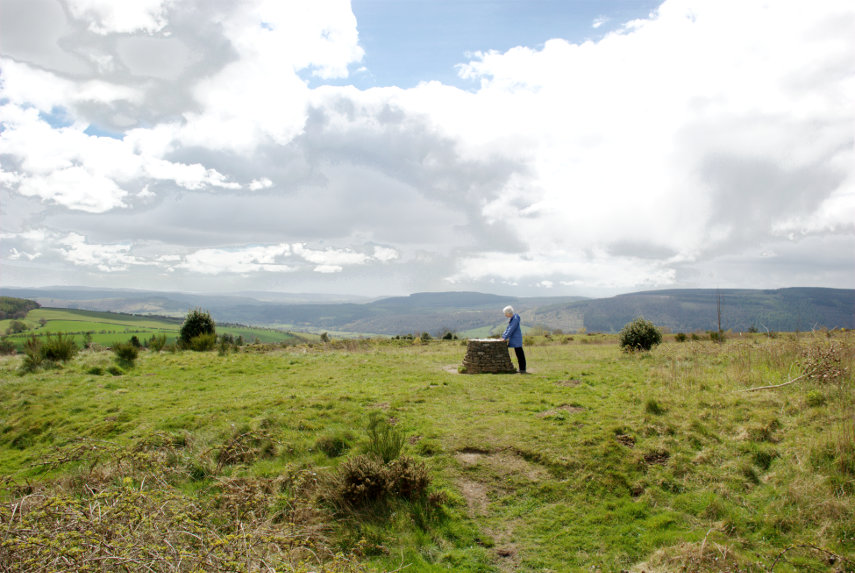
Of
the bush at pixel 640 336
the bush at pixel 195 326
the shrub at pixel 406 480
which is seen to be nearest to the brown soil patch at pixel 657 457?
the shrub at pixel 406 480

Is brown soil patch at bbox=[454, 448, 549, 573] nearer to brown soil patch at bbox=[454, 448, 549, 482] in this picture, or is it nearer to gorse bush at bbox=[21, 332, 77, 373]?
brown soil patch at bbox=[454, 448, 549, 482]

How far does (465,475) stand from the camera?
734 centimetres

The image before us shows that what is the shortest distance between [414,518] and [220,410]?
6.91m

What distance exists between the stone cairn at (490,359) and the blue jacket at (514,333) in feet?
0.98

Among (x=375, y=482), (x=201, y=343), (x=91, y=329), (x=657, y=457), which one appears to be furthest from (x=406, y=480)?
(x=91, y=329)

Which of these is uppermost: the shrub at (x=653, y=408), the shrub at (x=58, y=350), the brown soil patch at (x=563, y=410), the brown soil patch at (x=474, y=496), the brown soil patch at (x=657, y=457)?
the shrub at (x=58, y=350)

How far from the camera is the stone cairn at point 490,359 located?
16531 millimetres

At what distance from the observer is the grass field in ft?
15.4

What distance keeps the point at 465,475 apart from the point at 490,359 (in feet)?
30.9

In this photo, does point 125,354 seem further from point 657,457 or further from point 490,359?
point 657,457

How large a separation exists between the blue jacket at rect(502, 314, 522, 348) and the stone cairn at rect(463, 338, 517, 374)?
0.98 ft

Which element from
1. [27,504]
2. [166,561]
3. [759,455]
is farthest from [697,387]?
[27,504]

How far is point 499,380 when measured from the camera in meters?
14.7

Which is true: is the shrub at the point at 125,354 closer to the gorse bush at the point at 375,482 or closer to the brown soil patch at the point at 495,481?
the gorse bush at the point at 375,482
